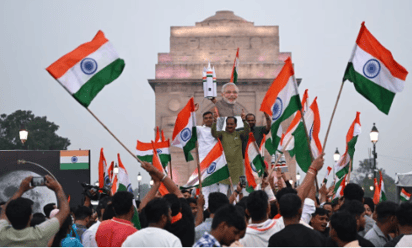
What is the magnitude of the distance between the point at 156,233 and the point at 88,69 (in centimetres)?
352

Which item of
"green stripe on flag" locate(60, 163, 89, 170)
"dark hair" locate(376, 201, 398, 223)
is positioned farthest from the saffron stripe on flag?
"green stripe on flag" locate(60, 163, 89, 170)

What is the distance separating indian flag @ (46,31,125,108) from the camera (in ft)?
30.2

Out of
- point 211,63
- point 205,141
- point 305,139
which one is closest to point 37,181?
point 205,141

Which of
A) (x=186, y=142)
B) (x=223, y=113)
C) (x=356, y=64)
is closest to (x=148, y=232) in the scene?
(x=356, y=64)

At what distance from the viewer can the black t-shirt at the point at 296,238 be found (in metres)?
6.68

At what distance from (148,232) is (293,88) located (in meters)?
3.86

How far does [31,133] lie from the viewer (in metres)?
78.1

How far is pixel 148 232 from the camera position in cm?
666

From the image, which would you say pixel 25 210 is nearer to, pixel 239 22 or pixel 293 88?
pixel 293 88

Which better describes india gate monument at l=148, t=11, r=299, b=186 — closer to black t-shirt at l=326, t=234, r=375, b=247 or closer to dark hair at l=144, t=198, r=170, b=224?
black t-shirt at l=326, t=234, r=375, b=247

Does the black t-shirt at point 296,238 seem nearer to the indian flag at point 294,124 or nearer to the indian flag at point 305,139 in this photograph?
the indian flag at point 305,139

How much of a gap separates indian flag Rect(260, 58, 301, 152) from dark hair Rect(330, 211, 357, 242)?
2.99 metres

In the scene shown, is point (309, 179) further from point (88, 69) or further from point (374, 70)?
point (88, 69)

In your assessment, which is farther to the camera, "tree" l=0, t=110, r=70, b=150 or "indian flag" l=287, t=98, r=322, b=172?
"tree" l=0, t=110, r=70, b=150
